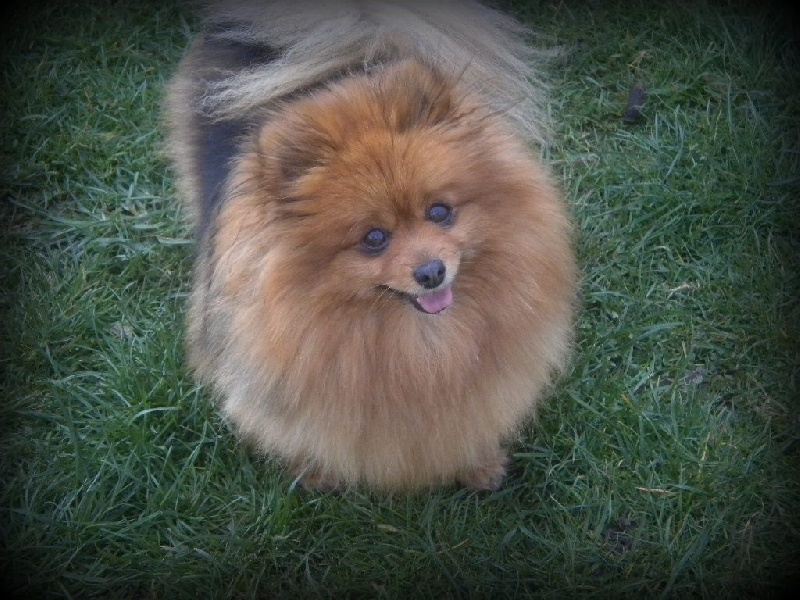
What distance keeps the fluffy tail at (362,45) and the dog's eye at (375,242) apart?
18.8 inches

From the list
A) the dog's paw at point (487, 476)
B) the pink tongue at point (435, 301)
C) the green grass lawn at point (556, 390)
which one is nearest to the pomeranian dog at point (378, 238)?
the pink tongue at point (435, 301)

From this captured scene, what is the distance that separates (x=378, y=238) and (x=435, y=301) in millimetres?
239

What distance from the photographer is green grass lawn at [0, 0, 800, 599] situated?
8.95ft

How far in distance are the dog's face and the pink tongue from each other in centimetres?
2

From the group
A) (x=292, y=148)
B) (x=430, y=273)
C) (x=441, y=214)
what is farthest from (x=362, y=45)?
(x=430, y=273)

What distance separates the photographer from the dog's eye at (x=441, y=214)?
82.0 inches

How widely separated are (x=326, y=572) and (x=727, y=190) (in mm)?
2380

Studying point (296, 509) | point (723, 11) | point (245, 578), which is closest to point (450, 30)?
point (296, 509)

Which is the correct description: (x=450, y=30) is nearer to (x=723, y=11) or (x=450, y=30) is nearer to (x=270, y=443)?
(x=270, y=443)

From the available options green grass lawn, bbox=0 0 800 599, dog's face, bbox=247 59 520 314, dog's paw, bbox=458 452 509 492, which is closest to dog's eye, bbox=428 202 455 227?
dog's face, bbox=247 59 520 314

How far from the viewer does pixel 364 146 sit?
78.6 inches

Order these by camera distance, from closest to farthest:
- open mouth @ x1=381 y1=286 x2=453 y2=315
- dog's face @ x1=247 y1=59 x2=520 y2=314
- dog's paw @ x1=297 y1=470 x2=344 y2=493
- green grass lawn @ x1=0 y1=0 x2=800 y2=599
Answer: dog's face @ x1=247 y1=59 x2=520 y2=314
open mouth @ x1=381 y1=286 x2=453 y2=315
green grass lawn @ x1=0 y1=0 x2=800 y2=599
dog's paw @ x1=297 y1=470 x2=344 y2=493

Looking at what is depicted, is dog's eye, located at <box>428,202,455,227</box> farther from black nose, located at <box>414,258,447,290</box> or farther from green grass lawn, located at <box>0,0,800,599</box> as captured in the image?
green grass lawn, located at <box>0,0,800,599</box>

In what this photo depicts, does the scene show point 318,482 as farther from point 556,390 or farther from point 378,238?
point 378,238
